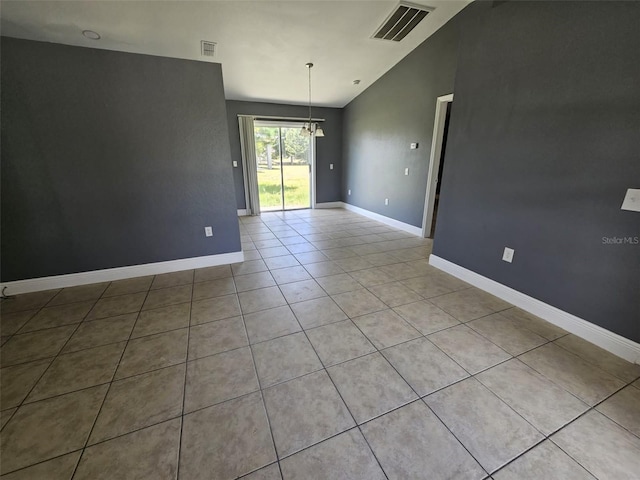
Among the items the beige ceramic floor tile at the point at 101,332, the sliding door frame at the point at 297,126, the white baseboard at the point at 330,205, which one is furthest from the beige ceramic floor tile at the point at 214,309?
the white baseboard at the point at 330,205

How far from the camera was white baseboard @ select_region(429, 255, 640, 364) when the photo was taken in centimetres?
172

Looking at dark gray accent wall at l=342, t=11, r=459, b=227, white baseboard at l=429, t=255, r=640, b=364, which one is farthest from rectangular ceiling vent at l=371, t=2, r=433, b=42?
white baseboard at l=429, t=255, r=640, b=364

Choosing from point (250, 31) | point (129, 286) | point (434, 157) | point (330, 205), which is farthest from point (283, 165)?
point (129, 286)

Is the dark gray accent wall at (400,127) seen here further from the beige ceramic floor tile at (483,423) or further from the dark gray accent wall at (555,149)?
the beige ceramic floor tile at (483,423)

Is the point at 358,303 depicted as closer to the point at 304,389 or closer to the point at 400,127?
the point at 304,389

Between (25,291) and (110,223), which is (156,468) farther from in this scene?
(25,291)

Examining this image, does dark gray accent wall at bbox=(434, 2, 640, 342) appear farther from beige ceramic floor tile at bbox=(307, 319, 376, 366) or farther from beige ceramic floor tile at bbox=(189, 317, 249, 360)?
beige ceramic floor tile at bbox=(189, 317, 249, 360)

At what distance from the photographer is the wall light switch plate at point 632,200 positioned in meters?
1.60

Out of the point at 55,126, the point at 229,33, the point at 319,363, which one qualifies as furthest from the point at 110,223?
the point at 319,363

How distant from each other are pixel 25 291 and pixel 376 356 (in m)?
3.49

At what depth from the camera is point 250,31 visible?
2844 mm

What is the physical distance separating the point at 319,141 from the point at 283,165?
43.7 inches

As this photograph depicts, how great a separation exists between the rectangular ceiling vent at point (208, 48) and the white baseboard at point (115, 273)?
7.56ft

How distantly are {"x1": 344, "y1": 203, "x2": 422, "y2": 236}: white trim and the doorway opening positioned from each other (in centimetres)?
126
